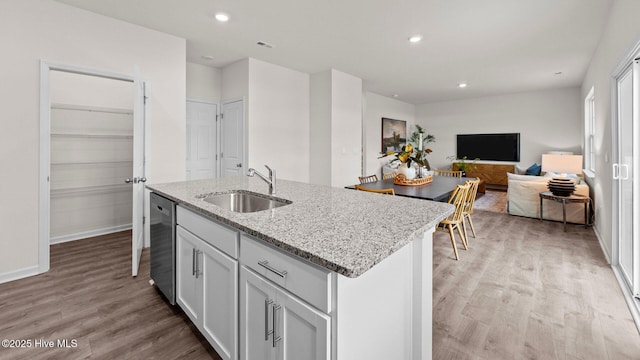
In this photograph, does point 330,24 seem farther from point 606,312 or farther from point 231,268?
point 606,312

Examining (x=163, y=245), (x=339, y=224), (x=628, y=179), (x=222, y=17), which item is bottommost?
(x=163, y=245)

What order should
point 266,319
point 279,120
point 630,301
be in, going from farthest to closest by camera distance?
point 279,120 < point 630,301 < point 266,319

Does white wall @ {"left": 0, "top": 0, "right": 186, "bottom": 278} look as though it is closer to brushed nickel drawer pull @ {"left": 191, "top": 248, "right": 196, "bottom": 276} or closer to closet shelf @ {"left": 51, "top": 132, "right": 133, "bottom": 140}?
closet shelf @ {"left": 51, "top": 132, "right": 133, "bottom": 140}

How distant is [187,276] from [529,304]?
2.48 m

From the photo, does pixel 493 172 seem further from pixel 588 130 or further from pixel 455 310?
pixel 455 310

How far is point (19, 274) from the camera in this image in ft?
8.84

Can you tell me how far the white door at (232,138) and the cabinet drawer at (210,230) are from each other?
2843mm

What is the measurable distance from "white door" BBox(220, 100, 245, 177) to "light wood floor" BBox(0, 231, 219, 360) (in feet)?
7.12

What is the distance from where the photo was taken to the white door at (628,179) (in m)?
2.24

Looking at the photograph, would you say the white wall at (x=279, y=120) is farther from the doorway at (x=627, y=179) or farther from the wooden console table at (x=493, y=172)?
the wooden console table at (x=493, y=172)

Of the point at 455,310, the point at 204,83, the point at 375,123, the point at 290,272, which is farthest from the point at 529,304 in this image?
the point at 375,123

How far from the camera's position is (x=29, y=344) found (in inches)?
69.7

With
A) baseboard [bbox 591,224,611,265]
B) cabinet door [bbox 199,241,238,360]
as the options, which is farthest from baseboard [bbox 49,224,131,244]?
baseboard [bbox 591,224,611,265]

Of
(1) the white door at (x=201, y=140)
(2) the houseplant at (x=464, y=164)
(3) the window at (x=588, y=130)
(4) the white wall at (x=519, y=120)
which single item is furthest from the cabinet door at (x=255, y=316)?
(4) the white wall at (x=519, y=120)
